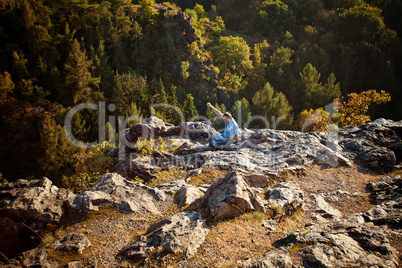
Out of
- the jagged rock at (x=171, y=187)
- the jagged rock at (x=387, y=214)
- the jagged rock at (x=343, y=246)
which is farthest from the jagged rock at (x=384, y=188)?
the jagged rock at (x=171, y=187)

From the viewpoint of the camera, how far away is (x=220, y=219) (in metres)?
4.97

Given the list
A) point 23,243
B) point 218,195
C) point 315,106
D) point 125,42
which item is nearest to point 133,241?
point 218,195

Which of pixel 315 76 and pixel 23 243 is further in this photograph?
pixel 315 76

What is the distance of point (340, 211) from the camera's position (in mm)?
6320

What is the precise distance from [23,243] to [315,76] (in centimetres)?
4206

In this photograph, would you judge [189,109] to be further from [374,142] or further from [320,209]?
[320,209]

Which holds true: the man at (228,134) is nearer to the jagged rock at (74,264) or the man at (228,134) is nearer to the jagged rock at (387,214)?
the jagged rock at (387,214)

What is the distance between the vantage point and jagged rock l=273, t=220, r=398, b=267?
139 inches

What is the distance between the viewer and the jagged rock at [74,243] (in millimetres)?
4164

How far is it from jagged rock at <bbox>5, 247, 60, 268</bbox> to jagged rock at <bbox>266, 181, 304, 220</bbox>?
4542 mm

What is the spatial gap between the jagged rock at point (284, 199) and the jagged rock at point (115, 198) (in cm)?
285

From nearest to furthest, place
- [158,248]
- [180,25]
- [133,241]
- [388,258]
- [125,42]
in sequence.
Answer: [388,258] → [158,248] → [133,241] → [125,42] → [180,25]

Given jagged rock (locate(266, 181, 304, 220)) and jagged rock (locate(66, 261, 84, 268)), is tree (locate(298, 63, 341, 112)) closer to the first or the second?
jagged rock (locate(266, 181, 304, 220))

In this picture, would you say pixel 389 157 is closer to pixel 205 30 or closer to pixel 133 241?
pixel 133 241
